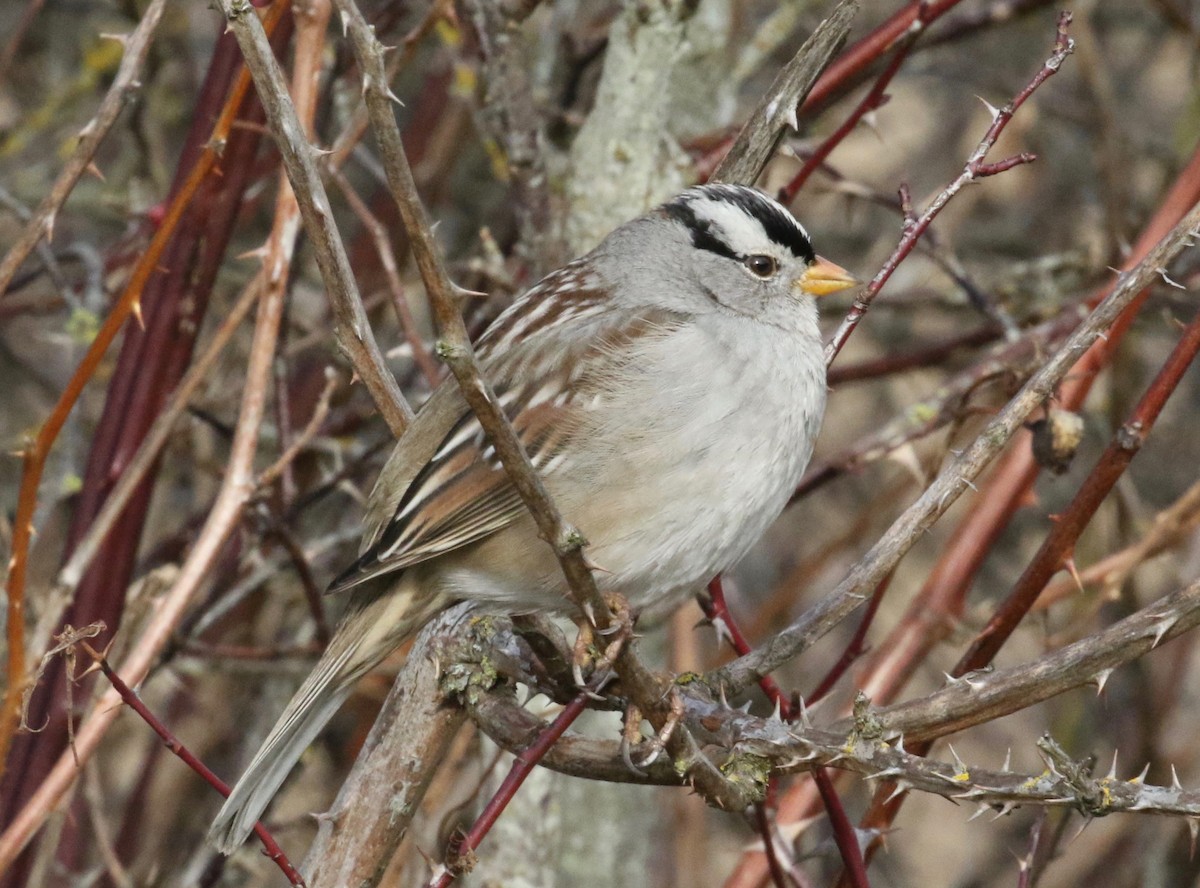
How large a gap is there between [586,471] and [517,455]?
0.86 metres

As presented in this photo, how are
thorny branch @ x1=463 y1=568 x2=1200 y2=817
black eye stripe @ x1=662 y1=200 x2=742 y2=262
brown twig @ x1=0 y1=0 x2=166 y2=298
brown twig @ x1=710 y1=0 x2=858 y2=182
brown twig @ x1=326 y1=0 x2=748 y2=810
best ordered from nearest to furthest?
brown twig @ x1=326 y1=0 x2=748 y2=810 → thorny branch @ x1=463 y1=568 x2=1200 y2=817 → brown twig @ x1=0 y1=0 x2=166 y2=298 → brown twig @ x1=710 y1=0 x2=858 y2=182 → black eye stripe @ x1=662 y1=200 x2=742 y2=262

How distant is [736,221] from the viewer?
8.46 ft

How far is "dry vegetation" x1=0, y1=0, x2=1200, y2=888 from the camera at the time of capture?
6.27 ft

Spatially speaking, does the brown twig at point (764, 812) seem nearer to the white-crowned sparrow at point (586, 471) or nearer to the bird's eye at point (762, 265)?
the white-crowned sparrow at point (586, 471)

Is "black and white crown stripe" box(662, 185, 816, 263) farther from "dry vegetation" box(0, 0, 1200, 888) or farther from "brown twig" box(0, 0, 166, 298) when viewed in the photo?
"brown twig" box(0, 0, 166, 298)

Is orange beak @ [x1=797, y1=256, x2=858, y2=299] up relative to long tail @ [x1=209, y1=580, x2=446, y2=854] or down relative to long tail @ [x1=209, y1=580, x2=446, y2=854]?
up

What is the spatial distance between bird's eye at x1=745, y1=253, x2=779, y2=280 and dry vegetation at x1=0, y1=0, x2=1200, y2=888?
31 cm

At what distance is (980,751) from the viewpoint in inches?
215

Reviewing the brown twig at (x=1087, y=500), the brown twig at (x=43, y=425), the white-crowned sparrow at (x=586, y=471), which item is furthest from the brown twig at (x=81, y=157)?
the brown twig at (x=1087, y=500)

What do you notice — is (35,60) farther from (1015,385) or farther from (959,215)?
(1015,385)

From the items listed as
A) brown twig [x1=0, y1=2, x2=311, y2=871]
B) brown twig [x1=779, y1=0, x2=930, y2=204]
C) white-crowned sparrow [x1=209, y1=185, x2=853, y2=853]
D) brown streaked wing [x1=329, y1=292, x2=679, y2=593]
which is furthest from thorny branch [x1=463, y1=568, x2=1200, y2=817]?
brown twig [x1=779, y1=0, x2=930, y2=204]

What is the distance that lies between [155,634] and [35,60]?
2751 millimetres

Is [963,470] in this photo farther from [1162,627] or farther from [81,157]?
[81,157]

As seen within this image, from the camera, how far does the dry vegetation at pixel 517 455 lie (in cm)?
191
